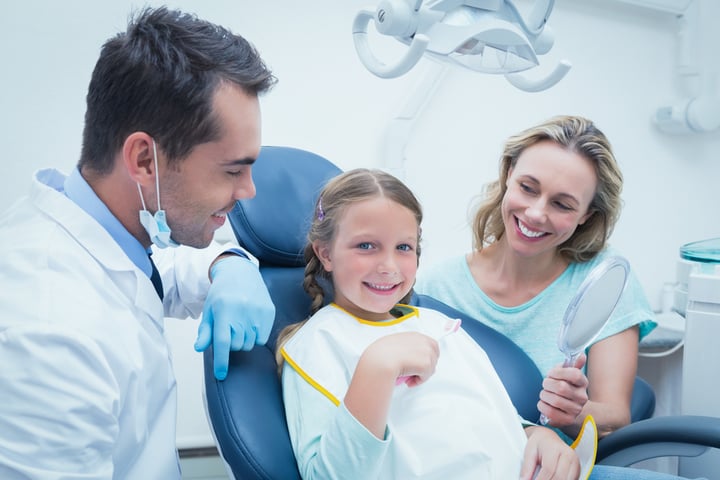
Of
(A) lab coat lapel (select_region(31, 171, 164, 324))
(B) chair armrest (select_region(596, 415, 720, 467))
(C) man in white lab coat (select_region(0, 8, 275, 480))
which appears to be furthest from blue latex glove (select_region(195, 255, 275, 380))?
(B) chair armrest (select_region(596, 415, 720, 467))

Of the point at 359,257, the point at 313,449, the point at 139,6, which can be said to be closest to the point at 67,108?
the point at 139,6

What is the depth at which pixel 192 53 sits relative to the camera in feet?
3.34

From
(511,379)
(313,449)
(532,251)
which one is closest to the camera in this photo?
(313,449)

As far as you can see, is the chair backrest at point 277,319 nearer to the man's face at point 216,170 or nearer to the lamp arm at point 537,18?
the man's face at point 216,170

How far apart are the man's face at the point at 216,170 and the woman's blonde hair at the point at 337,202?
0.71ft

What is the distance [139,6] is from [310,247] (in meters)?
1.07

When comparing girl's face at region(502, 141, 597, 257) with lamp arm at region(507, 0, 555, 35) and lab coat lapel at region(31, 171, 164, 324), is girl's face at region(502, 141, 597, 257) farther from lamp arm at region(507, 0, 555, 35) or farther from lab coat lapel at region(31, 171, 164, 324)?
lab coat lapel at region(31, 171, 164, 324)

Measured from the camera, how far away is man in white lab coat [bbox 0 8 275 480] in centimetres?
85

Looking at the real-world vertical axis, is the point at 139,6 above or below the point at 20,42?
above

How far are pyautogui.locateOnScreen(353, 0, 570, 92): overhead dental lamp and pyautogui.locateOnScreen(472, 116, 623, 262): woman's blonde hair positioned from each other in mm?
446

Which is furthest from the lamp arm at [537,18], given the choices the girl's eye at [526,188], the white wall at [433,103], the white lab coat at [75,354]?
the white wall at [433,103]

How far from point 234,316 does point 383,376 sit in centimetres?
32

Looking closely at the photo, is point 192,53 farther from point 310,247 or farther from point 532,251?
point 532,251

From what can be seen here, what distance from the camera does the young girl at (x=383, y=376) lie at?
0.95 metres
